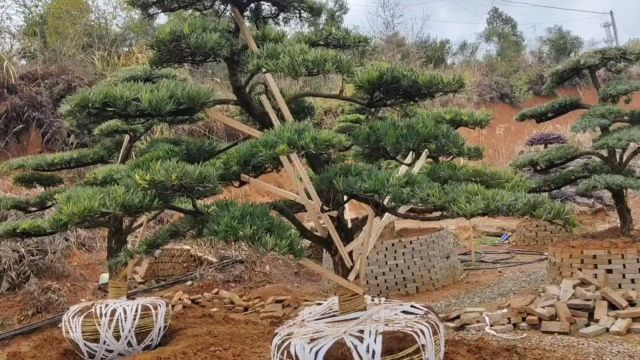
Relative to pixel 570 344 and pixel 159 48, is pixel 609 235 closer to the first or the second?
pixel 570 344

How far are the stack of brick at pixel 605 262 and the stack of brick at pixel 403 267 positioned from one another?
3.66 feet

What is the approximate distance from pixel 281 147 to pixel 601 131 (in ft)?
10.6

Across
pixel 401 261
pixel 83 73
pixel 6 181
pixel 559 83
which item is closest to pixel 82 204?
pixel 401 261

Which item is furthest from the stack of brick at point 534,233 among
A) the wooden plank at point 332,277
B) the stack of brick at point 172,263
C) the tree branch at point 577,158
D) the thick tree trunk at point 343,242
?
the wooden plank at point 332,277

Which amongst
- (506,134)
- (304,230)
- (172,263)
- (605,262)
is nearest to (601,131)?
(605,262)

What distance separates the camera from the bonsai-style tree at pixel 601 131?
3.93 meters

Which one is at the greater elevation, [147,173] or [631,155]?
[147,173]

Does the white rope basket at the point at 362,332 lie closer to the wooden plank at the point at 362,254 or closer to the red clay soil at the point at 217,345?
the wooden plank at the point at 362,254

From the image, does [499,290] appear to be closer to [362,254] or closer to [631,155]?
[631,155]

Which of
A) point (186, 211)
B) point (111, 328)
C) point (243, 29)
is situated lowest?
point (111, 328)

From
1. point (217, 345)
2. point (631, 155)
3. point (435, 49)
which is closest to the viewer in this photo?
point (217, 345)

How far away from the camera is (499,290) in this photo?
428 centimetres

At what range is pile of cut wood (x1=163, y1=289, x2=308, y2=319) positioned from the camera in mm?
4016

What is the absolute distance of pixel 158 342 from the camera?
3.22 meters
